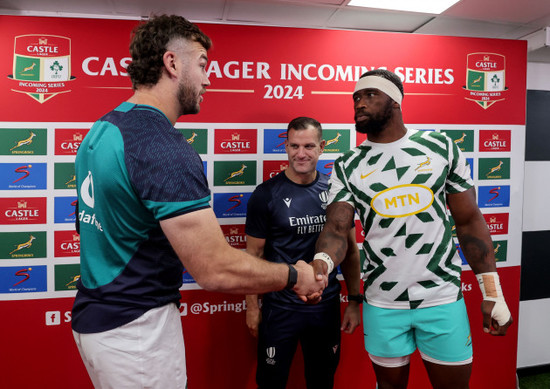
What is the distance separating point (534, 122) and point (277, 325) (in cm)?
241

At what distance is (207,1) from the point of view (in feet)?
7.41

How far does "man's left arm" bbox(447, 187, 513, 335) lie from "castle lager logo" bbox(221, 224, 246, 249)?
3.67ft

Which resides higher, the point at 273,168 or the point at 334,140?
the point at 334,140

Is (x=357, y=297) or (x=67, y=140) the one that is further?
(x=67, y=140)

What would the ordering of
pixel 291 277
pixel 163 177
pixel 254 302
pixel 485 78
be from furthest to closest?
pixel 485 78, pixel 254 302, pixel 291 277, pixel 163 177

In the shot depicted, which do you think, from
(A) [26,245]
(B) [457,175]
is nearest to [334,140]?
(B) [457,175]

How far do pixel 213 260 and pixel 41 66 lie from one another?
1.65m

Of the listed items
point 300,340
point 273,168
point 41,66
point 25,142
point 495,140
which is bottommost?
point 300,340

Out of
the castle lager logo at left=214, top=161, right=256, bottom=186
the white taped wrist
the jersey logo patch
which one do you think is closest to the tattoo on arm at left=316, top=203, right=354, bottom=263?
the jersey logo patch

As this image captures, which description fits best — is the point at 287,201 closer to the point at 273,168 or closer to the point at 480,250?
the point at 273,168

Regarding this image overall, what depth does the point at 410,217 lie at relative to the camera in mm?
1459

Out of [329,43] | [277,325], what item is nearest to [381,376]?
[277,325]

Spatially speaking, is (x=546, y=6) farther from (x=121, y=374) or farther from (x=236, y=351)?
(x=121, y=374)

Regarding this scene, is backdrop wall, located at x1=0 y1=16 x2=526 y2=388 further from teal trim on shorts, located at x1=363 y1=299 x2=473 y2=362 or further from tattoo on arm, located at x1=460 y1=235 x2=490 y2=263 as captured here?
tattoo on arm, located at x1=460 y1=235 x2=490 y2=263
